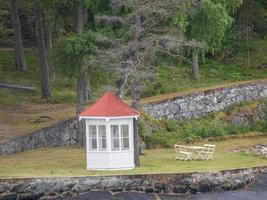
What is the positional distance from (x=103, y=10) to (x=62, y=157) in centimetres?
562

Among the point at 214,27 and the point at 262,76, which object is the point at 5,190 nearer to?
the point at 214,27

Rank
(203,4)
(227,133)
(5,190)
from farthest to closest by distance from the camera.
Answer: (227,133), (203,4), (5,190)

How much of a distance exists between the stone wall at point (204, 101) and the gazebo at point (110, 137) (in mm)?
8650

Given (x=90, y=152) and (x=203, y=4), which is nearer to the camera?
→ (x=90, y=152)

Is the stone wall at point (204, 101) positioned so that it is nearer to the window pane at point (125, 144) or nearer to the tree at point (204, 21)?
the tree at point (204, 21)

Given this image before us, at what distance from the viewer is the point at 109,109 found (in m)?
23.0

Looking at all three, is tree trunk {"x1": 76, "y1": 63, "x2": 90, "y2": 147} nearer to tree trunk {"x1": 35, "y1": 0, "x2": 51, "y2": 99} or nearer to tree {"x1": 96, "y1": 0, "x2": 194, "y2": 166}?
tree {"x1": 96, "y1": 0, "x2": 194, "y2": 166}

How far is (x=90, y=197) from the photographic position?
68.6 feet

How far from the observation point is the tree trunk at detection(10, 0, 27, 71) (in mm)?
37969

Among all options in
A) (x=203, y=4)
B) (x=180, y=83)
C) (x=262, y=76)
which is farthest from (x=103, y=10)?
(x=262, y=76)

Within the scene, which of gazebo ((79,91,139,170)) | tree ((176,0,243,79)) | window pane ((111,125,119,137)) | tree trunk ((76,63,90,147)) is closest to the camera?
gazebo ((79,91,139,170))

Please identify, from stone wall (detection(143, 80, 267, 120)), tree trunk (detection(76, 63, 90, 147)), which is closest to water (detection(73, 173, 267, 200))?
tree trunk (detection(76, 63, 90, 147))

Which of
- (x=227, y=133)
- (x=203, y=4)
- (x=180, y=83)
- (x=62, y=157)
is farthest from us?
(x=180, y=83)

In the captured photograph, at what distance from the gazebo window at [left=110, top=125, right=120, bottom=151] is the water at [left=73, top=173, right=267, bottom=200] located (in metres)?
2.19
